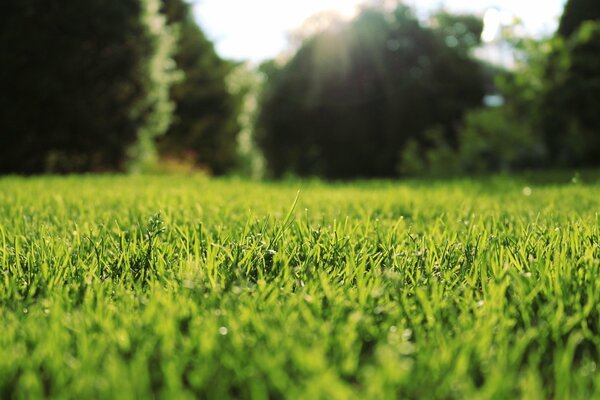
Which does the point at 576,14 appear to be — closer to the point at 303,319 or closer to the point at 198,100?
the point at 303,319

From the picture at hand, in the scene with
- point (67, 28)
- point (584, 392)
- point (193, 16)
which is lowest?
point (584, 392)

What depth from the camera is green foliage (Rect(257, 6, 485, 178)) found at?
16.2 metres

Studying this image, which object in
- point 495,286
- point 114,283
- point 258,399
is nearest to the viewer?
point 258,399

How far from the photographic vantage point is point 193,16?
70.6 feet

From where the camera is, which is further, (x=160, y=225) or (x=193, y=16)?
(x=193, y=16)

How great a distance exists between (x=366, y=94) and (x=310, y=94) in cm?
171

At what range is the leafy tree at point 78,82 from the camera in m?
9.52

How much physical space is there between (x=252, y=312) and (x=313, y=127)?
633 inches

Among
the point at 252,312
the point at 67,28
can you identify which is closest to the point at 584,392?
the point at 252,312

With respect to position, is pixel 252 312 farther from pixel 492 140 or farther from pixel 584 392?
pixel 492 140

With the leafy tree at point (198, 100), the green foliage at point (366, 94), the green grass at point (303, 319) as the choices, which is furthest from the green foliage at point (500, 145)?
the leafy tree at point (198, 100)

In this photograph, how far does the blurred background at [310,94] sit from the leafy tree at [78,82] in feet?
0.08

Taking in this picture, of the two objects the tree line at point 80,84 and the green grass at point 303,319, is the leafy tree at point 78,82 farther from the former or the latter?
the green grass at point 303,319

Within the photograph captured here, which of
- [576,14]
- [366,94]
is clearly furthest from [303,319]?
[366,94]
